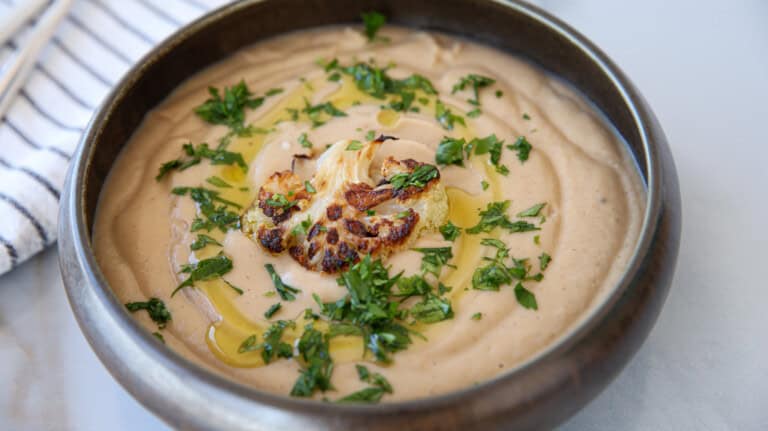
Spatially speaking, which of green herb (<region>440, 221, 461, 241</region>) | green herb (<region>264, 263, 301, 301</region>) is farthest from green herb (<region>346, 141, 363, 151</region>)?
green herb (<region>264, 263, 301, 301</region>)

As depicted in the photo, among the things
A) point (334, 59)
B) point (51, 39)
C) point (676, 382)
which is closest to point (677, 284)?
point (676, 382)

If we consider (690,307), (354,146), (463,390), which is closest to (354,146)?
(354,146)

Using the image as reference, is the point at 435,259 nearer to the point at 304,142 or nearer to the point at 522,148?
the point at 522,148

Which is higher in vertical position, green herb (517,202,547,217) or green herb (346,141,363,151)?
green herb (346,141,363,151)

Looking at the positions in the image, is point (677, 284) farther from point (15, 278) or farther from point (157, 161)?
point (15, 278)

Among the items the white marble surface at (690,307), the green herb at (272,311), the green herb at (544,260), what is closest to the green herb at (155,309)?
the green herb at (272,311)

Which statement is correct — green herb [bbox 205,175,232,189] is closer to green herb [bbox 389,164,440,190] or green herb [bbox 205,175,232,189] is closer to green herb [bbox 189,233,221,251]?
green herb [bbox 189,233,221,251]
